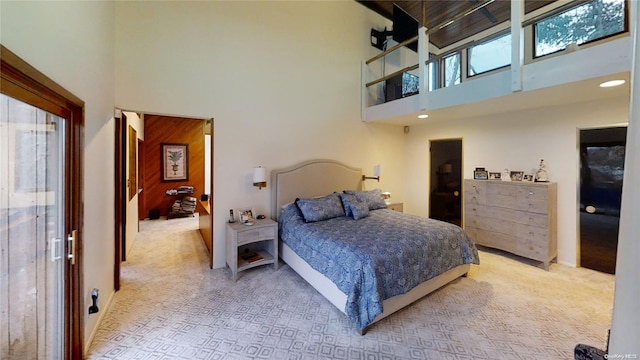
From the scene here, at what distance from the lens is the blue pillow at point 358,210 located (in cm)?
364

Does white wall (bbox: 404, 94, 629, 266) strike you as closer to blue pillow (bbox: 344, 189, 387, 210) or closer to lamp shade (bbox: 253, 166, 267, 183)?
blue pillow (bbox: 344, 189, 387, 210)

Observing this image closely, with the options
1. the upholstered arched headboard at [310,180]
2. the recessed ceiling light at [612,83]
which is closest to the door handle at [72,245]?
the upholstered arched headboard at [310,180]

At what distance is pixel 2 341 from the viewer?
1.27 metres

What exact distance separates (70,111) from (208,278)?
7.64 ft

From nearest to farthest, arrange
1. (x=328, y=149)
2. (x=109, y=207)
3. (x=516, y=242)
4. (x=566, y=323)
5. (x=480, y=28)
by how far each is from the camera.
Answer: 1. (x=566, y=323)
2. (x=109, y=207)
3. (x=516, y=242)
4. (x=328, y=149)
5. (x=480, y=28)

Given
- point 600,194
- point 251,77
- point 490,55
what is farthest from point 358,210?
point 600,194

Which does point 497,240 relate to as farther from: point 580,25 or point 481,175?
point 580,25

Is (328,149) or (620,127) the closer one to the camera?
(620,127)

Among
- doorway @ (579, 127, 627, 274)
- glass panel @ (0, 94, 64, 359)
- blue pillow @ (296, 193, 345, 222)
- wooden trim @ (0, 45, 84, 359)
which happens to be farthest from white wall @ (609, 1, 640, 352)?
doorway @ (579, 127, 627, 274)

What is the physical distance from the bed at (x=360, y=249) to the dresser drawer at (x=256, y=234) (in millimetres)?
212

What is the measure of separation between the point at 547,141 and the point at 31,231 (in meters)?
5.68

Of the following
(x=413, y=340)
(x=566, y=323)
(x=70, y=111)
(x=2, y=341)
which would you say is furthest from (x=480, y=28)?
(x=2, y=341)

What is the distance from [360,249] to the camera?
2.43 metres

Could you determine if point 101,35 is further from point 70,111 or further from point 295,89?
point 295,89
